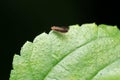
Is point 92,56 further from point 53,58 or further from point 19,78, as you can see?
point 19,78

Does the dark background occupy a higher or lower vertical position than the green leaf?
higher

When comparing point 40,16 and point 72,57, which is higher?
point 40,16

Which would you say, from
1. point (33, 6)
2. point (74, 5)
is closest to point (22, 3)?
point (33, 6)

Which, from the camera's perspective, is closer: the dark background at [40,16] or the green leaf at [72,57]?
the green leaf at [72,57]

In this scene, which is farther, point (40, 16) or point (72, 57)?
point (40, 16)
